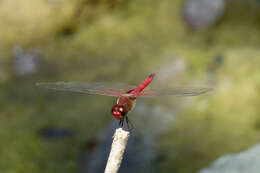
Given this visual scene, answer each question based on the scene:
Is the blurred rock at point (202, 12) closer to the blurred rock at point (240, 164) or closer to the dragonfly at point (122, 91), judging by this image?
the dragonfly at point (122, 91)

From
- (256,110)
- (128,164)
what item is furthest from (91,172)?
(256,110)

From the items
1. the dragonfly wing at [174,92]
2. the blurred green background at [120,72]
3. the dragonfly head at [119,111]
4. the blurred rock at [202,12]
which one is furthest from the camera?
the blurred rock at [202,12]

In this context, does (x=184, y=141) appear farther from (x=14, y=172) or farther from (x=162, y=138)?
(x=14, y=172)

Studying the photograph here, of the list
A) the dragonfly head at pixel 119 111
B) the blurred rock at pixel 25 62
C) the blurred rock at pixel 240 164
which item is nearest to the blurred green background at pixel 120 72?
the blurred rock at pixel 25 62

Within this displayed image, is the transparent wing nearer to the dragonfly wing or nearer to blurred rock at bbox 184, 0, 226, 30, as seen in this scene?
the dragonfly wing

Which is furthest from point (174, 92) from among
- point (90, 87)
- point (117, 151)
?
point (117, 151)

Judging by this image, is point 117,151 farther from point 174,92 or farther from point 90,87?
point 90,87
